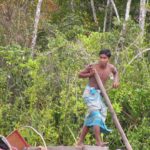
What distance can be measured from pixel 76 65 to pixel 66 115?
86cm

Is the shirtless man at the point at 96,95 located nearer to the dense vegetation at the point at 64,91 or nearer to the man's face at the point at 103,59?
the man's face at the point at 103,59

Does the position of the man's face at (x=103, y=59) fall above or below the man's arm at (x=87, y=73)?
above

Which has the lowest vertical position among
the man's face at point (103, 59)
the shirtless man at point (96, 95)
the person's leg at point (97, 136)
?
the person's leg at point (97, 136)

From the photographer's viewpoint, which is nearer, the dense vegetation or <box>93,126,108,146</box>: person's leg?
<box>93,126,108,146</box>: person's leg

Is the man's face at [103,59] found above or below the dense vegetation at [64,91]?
above

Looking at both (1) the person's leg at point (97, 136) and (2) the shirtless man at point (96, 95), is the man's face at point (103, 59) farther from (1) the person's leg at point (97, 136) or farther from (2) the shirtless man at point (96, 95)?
(1) the person's leg at point (97, 136)

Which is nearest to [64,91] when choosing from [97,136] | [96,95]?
[96,95]

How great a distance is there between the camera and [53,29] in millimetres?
15133

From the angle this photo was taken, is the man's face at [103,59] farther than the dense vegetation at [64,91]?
No

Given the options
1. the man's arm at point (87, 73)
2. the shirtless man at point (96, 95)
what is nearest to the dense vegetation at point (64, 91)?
the shirtless man at point (96, 95)

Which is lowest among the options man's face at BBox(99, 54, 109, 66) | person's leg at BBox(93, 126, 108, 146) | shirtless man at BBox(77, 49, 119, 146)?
person's leg at BBox(93, 126, 108, 146)

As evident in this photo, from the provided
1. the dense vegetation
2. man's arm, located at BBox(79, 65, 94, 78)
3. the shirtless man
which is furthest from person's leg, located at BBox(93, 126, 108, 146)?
the dense vegetation

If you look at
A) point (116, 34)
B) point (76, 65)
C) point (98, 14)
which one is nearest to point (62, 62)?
point (76, 65)

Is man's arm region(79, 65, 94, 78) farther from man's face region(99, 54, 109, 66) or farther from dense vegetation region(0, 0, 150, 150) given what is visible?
dense vegetation region(0, 0, 150, 150)
